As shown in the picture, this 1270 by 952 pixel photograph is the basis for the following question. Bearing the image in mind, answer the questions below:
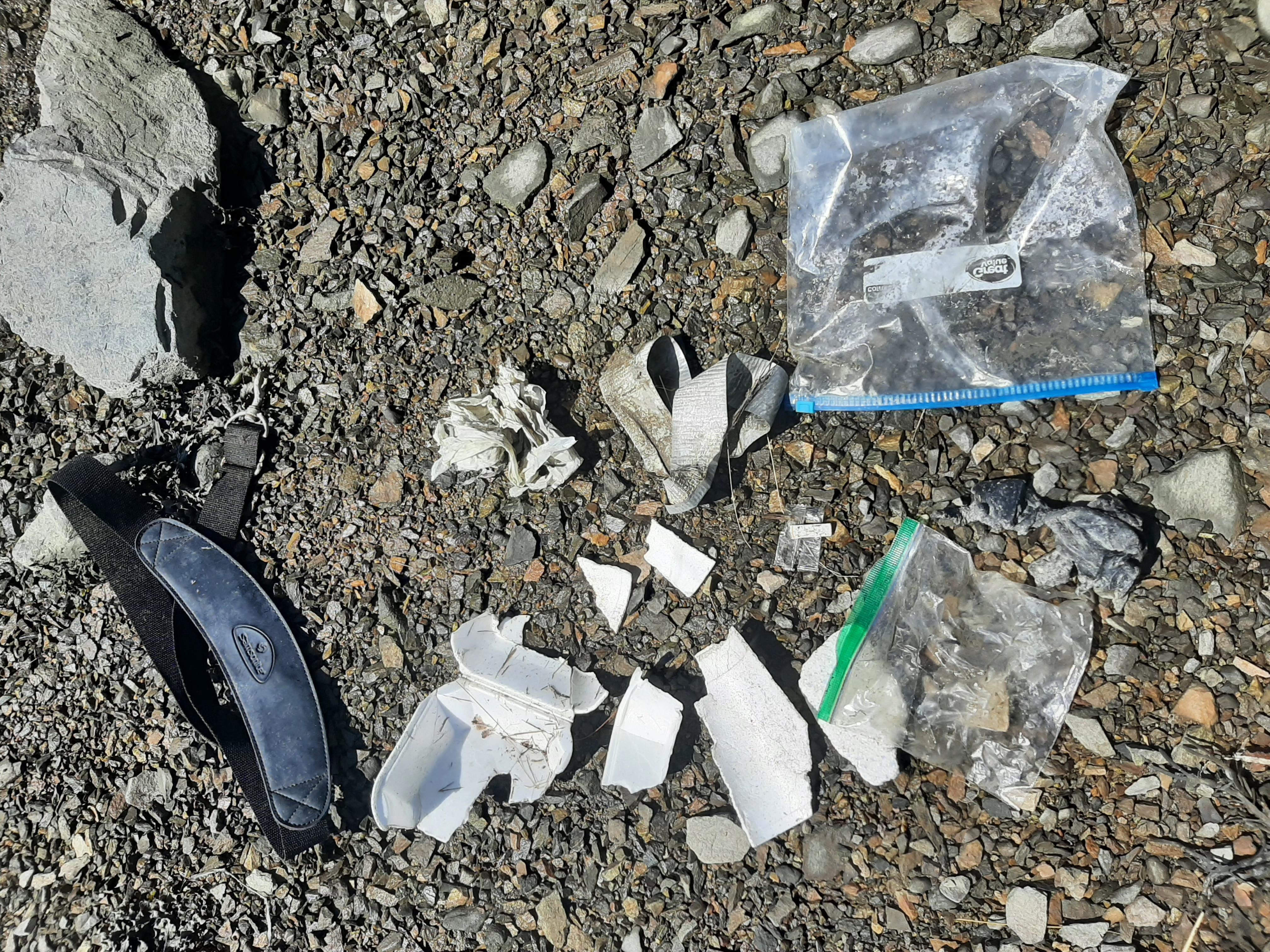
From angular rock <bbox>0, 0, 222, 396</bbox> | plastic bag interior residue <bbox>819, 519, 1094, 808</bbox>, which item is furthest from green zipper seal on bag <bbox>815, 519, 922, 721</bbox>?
angular rock <bbox>0, 0, 222, 396</bbox>

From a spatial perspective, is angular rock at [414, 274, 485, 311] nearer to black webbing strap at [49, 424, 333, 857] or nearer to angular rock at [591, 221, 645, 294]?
angular rock at [591, 221, 645, 294]

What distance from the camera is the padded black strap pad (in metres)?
2.12

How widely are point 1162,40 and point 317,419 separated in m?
2.36

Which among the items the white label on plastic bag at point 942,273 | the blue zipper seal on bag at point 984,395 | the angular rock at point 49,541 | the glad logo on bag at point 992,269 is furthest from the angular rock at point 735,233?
the angular rock at point 49,541

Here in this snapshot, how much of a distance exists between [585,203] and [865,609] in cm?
127

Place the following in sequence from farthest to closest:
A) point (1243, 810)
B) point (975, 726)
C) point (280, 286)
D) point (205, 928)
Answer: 1. point (280, 286)
2. point (205, 928)
3. point (975, 726)
4. point (1243, 810)

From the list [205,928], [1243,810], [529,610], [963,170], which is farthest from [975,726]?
[205,928]

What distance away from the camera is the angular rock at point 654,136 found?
2131 millimetres

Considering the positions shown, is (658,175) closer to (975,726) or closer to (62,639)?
(975,726)

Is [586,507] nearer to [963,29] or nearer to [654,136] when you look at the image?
[654,136]

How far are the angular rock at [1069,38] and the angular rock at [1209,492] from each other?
1.02 meters

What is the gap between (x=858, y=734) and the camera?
188 cm

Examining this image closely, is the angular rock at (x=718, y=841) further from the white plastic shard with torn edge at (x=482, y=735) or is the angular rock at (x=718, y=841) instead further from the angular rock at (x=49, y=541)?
the angular rock at (x=49, y=541)

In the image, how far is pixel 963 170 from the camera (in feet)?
6.55
